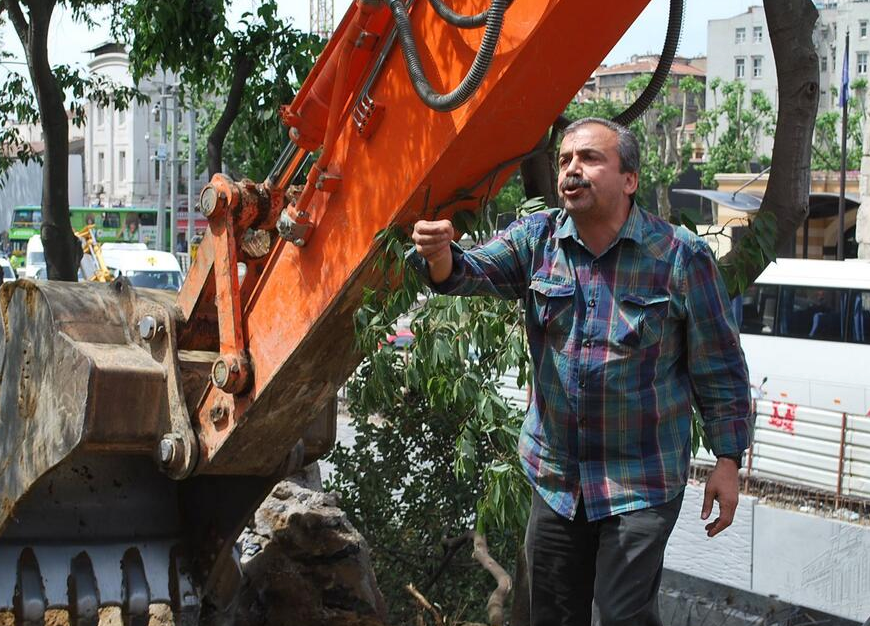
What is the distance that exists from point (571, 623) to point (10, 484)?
7.76 ft

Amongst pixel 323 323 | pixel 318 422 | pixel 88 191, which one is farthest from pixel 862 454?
pixel 88 191

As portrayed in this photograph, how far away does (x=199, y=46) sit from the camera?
7602 mm

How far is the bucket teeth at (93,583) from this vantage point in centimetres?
481

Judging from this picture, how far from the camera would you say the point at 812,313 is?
1831cm

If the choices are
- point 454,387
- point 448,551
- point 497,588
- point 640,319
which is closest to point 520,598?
point 497,588

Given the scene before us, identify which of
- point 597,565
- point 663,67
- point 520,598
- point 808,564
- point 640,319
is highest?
point 663,67

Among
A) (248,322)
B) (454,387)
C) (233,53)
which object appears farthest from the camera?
(233,53)

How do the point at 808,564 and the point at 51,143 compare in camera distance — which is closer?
the point at 808,564

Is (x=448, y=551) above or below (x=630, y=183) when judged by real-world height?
below

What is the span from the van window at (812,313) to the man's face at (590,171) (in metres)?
15.6

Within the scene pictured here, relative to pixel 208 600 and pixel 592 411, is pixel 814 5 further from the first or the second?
pixel 208 600

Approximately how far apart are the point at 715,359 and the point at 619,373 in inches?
9.9

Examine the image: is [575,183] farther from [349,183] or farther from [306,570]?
[306,570]

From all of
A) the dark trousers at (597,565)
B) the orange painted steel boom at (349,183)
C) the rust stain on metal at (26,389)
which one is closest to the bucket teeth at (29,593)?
the rust stain on metal at (26,389)
